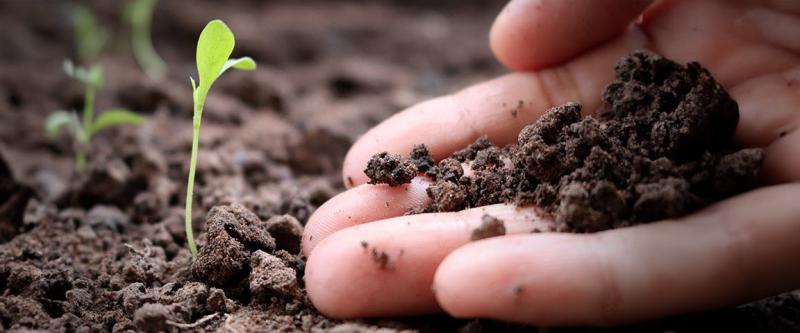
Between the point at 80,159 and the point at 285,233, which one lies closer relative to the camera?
the point at 285,233

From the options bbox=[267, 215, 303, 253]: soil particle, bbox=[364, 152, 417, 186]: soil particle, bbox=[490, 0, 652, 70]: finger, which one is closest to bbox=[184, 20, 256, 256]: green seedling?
bbox=[267, 215, 303, 253]: soil particle

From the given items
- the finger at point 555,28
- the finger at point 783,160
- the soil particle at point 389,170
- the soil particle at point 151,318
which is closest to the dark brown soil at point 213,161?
the soil particle at point 151,318

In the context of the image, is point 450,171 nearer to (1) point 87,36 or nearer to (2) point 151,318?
(2) point 151,318

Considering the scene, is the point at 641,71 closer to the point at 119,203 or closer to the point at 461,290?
the point at 461,290

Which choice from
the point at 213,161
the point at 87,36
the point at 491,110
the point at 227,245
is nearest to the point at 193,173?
the point at 227,245

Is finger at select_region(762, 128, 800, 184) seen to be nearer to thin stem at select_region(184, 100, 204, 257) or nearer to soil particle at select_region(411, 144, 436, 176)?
soil particle at select_region(411, 144, 436, 176)

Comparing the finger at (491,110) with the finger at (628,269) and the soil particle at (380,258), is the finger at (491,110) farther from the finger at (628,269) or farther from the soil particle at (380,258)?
the finger at (628,269)
